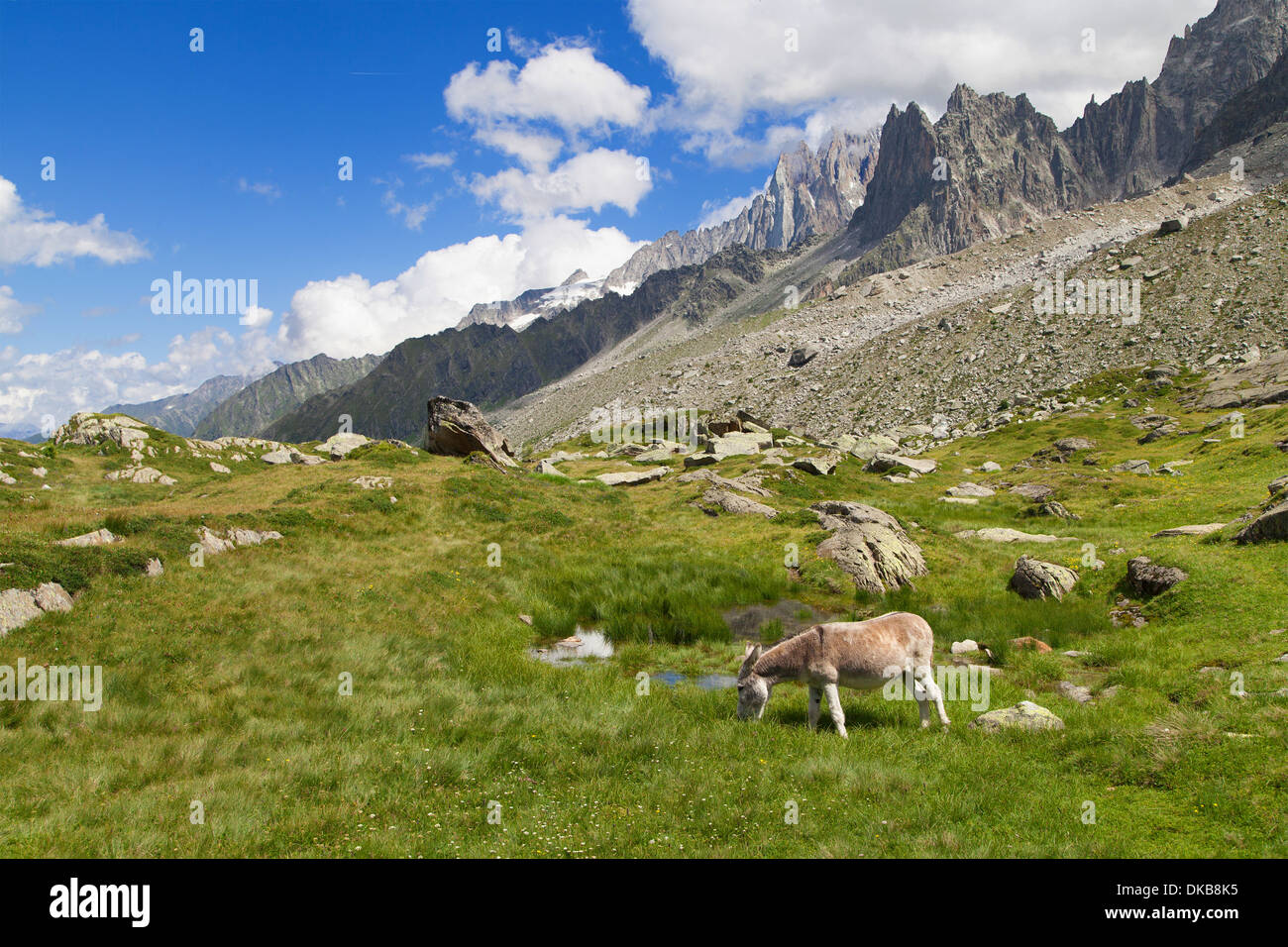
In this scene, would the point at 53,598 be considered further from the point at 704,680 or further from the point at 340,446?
the point at 340,446

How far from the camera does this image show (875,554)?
87.0 ft

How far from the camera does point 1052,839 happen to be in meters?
8.20

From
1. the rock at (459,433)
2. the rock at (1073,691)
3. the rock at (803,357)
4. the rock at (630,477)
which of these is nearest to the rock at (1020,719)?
the rock at (1073,691)

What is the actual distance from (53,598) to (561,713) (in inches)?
508

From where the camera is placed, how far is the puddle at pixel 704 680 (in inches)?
666

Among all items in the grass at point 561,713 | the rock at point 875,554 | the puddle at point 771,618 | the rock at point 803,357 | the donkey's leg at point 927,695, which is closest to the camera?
the grass at point 561,713

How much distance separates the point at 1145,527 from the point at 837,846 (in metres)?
30.4

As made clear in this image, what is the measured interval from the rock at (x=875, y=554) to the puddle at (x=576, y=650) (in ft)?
35.6

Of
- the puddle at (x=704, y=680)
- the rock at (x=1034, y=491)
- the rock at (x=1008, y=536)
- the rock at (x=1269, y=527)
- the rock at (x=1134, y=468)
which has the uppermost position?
the rock at (x=1134, y=468)

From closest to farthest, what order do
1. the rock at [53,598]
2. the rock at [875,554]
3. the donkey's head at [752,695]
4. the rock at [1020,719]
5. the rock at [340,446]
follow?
the rock at [1020,719]
the donkey's head at [752,695]
the rock at [53,598]
the rock at [875,554]
the rock at [340,446]

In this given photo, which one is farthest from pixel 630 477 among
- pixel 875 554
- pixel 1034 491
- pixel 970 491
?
pixel 1034 491

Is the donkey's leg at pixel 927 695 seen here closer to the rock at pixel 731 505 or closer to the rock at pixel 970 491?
the rock at pixel 731 505

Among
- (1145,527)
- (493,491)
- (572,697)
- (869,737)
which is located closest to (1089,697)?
(869,737)
